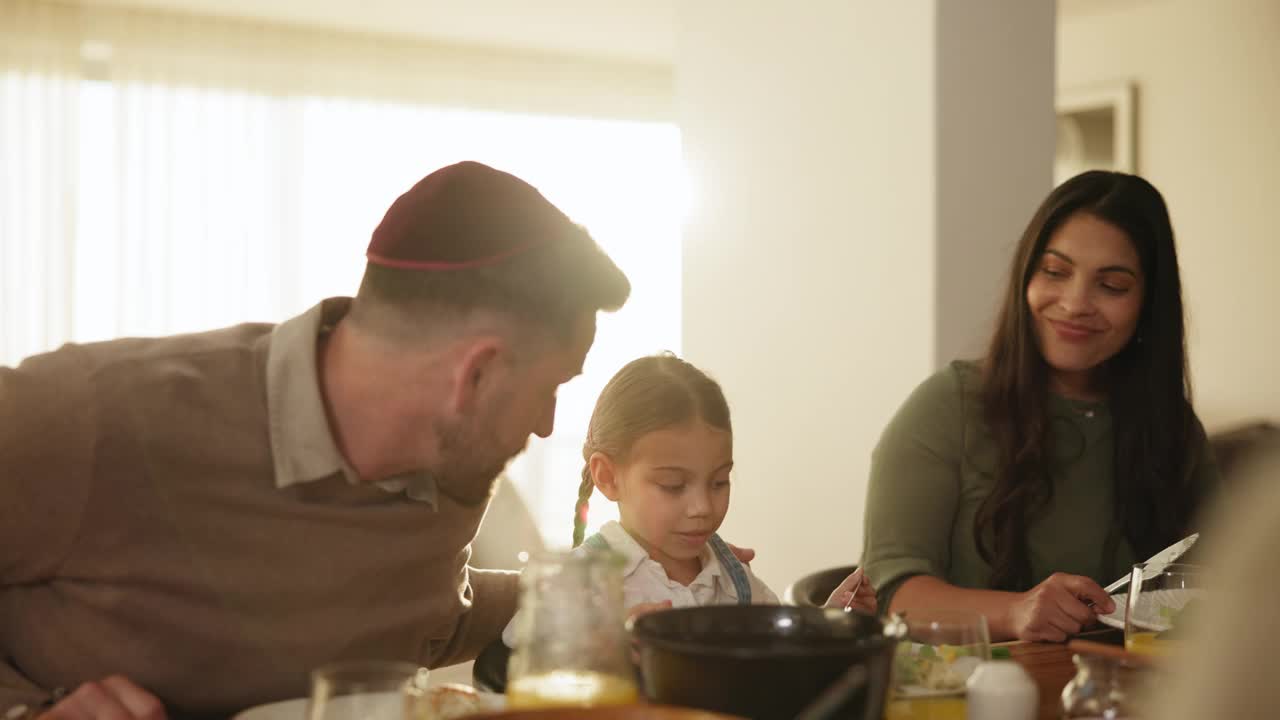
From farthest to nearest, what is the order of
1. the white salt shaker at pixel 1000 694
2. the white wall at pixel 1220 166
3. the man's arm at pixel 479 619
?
1. the white wall at pixel 1220 166
2. the man's arm at pixel 479 619
3. the white salt shaker at pixel 1000 694

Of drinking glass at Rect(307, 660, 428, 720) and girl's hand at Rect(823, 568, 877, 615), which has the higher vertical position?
drinking glass at Rect(307, 660, 428, 720)

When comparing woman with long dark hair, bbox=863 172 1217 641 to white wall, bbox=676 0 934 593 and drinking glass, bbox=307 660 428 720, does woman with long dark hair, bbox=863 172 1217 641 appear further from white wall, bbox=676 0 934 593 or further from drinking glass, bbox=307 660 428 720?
white wall, bbox=676 0 934 593

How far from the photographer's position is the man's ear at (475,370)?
4.17 feet

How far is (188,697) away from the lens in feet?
4.28

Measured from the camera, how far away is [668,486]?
1868 mm

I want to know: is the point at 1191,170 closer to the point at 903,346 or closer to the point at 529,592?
the point at 903,346

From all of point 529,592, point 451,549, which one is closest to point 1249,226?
point 451,549

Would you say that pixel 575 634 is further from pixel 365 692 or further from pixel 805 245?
pixel 805 245

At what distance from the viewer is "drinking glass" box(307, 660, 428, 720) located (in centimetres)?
88

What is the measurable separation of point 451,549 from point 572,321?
0.35 meters

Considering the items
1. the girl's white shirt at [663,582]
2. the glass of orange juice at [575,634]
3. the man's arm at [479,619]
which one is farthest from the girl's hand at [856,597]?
the glass of orange juice at [575,634]

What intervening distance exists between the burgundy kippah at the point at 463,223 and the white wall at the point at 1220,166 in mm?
4776

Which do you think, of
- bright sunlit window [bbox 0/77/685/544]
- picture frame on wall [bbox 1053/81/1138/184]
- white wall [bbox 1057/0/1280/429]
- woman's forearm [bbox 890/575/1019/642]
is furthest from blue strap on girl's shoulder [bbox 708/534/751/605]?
picture frame on wall [bbox 1053/81/1138/184]

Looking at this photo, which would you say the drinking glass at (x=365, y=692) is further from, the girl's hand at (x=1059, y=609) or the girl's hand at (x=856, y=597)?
the girl's hand at (x=1059, y=609)
